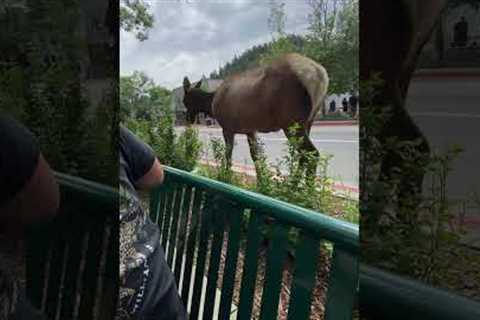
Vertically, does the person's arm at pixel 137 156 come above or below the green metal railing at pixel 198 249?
above

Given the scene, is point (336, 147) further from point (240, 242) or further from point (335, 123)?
point (240, 242)

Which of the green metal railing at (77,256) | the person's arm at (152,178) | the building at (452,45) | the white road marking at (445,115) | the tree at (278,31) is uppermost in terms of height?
the tree at (278,31)

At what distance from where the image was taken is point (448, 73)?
85 cm

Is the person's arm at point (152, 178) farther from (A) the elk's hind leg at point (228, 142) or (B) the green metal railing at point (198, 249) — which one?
(A) the elk's hind leg at point (228, 142)

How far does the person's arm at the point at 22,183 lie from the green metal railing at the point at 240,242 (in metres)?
0.29

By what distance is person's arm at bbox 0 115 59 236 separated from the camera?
1.32 meters

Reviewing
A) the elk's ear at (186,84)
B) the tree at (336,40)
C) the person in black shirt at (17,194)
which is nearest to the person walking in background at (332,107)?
the tree at (336,40)

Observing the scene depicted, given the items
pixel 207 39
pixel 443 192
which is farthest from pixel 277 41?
pixel 443 192

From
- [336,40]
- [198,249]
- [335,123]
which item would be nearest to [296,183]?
[335,123]

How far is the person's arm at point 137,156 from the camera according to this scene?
4.66 feet

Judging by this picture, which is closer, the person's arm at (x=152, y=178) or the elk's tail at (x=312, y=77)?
the elk's tail at (x=312, y=77)

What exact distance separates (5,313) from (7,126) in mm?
480

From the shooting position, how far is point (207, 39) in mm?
1309

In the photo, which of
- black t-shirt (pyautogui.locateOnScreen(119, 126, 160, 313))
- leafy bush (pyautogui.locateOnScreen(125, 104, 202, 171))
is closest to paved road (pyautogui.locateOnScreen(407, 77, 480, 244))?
leafy bush (pyautogui.locateOnScreen(125, 104, 202, 171))
